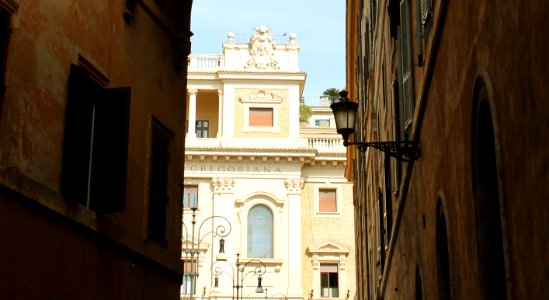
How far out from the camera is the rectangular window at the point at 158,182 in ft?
43.7

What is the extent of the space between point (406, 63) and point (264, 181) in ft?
132

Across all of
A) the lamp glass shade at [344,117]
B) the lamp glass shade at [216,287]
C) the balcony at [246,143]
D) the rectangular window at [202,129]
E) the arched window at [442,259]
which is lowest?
the lamp glass shade at [216,287]

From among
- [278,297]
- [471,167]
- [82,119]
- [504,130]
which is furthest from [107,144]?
[278,297]

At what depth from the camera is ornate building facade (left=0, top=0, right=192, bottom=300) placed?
8.98 metres

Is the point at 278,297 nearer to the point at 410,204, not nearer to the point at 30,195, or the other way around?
the point at 410,204

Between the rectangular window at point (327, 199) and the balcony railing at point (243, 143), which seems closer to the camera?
the balcony railing at point (243, 143)

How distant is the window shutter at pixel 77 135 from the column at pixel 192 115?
42.6m

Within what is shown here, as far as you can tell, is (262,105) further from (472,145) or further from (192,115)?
(472,145)

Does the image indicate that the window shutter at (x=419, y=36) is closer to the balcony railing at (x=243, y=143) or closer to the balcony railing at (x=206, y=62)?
the balcony railing at (x=243, y=143)

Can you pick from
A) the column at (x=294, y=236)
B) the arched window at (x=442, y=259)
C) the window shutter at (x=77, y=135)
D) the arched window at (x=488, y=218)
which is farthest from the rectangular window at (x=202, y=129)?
the arched window at (x=488, y=218)

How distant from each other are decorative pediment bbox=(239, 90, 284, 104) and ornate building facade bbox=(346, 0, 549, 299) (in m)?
39.0

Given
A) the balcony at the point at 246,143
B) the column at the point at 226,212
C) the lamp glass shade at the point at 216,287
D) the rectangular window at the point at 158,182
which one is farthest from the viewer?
the balcony at the point at 246,143

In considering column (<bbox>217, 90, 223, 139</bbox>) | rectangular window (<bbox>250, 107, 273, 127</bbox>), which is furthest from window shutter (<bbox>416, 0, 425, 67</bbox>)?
rectangular window (<bbox>250, 107, 273, 127</bbox>)

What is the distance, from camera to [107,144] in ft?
36.3
